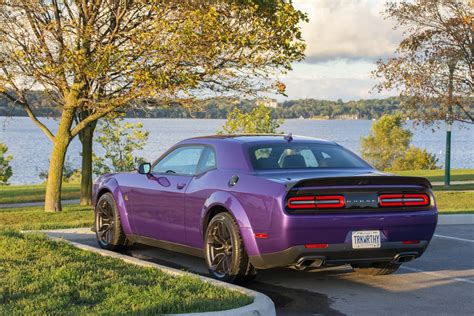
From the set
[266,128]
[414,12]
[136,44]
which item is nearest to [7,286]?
[136,44]

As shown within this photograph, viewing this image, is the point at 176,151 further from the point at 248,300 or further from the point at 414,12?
the point at 414,12

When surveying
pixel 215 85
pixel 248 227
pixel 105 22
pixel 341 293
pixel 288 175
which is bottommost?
pixel 341 293

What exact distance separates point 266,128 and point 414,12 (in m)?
31.4

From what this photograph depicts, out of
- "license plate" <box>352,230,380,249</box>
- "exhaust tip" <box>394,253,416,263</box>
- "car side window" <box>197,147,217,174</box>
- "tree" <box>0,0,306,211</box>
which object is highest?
"tree" <box>0,0,306,211</box>

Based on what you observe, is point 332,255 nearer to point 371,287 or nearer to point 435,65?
point 371,287

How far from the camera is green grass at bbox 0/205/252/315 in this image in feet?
20.1

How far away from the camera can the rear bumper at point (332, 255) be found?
7.33 metres

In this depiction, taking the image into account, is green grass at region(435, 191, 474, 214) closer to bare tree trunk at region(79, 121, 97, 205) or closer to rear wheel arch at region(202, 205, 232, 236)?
bare tree trunk at region(79, 121, 97, 205)

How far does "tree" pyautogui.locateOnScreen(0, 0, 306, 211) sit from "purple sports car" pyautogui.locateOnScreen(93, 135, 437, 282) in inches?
336

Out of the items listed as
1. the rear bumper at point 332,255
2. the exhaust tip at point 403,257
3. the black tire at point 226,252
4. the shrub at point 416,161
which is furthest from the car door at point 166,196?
the shrub at point 416,161

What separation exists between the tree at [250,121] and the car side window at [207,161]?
43.3 metres

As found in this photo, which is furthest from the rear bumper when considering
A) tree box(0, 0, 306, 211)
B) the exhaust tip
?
tree box(0, 0, 306, 211)

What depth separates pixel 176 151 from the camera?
9.41m

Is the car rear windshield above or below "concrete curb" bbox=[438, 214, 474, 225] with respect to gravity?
above
